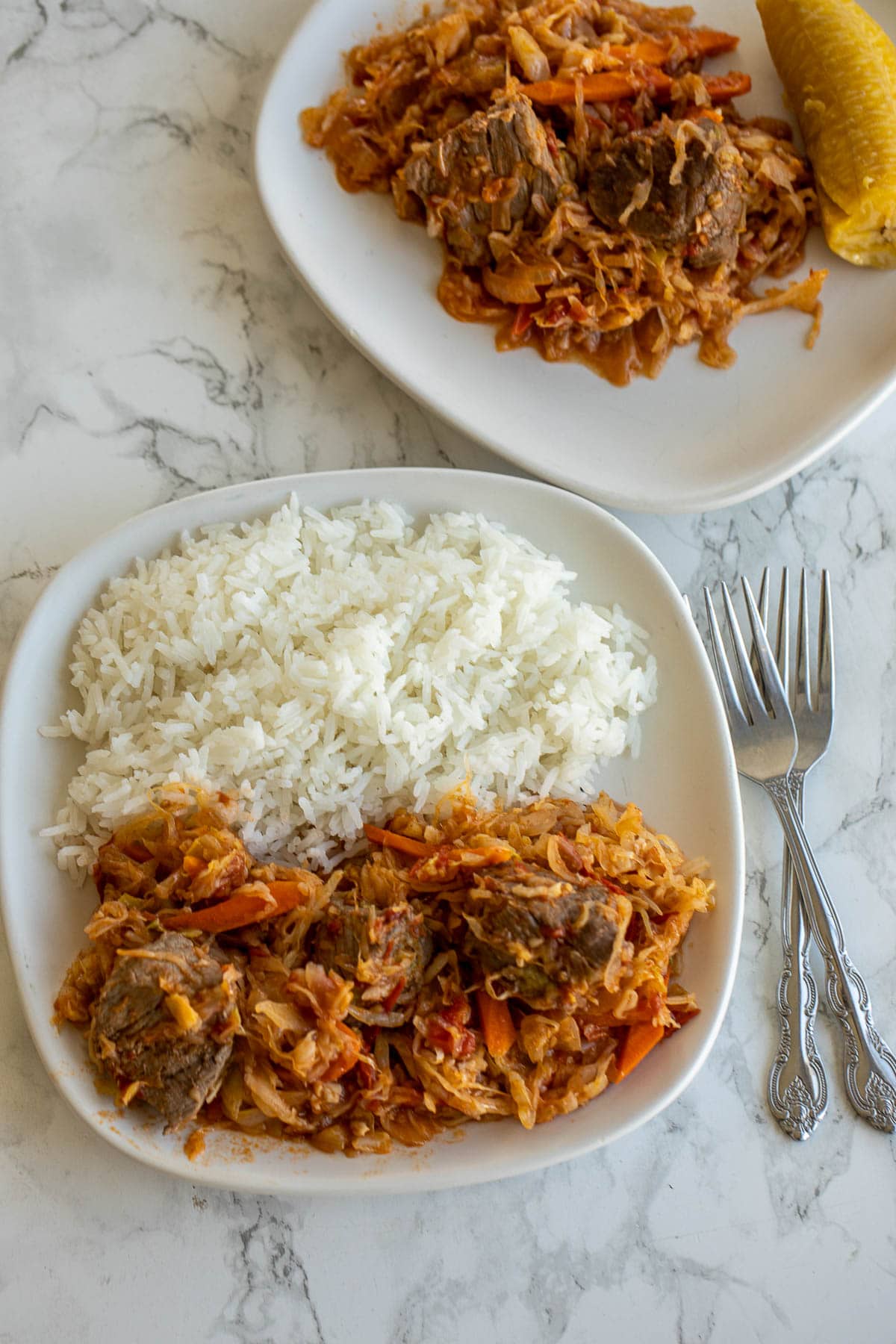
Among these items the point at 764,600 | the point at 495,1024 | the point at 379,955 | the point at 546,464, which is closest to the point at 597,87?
the point at 546,464

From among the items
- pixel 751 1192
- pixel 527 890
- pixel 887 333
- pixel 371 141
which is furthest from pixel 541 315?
pixel 751 1192

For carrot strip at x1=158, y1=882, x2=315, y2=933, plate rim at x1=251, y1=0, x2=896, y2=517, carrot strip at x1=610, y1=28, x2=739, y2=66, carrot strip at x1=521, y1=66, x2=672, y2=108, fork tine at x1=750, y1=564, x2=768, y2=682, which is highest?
carrot strip at x1=610, y1=28, x2=739, y2=66

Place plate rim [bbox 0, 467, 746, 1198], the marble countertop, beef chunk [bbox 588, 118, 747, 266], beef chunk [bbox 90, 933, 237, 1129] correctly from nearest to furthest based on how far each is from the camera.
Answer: beef chunk [bbox 90, 933, 237, 1129] → plate rim [bbox 0, 467, 746, 1198] → the marble countertop → beef chunk [bbox 588, 118, 747, 266]

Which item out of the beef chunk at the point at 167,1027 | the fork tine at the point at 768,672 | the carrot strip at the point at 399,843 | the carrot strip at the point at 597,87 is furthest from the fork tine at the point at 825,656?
the beef chunk at the point at 167,1027

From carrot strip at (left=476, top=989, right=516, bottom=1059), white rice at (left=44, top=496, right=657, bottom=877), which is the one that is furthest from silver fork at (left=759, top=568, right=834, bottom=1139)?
carrot strip at (left=476, top=989, right=516, bottom=1059)

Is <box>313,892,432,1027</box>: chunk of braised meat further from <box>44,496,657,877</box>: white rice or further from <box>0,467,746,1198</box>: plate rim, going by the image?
<box>0,467,746,1198</box>: plate rim

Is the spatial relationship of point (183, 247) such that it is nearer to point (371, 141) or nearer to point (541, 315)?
point (371, 141)

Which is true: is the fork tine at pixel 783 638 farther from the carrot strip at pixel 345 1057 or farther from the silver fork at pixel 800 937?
the carrot strip at pixel 345 1057
